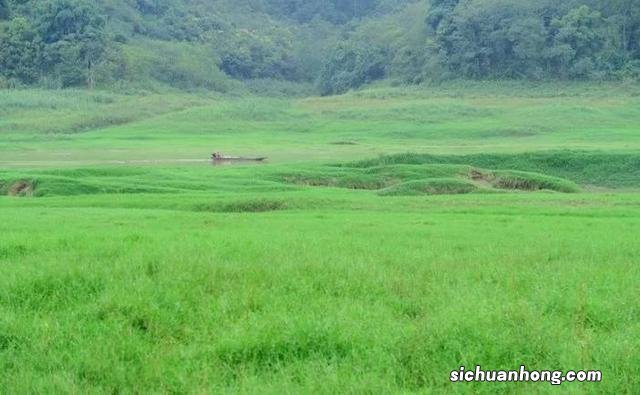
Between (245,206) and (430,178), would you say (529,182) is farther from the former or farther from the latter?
(245,206)

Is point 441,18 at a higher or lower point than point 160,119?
higher

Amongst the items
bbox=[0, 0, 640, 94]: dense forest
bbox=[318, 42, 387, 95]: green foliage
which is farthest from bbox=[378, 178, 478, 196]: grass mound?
bbox=[318, 42, 387, 95]: green foliage

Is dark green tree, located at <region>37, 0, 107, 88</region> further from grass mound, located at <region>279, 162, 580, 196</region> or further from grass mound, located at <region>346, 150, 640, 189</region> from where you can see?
grass mound, located at <region>279, 162, 580, 196</region>

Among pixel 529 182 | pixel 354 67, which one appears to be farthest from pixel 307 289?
pixel 354 67

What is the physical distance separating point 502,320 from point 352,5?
140468 mm

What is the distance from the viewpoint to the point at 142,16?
399 ft

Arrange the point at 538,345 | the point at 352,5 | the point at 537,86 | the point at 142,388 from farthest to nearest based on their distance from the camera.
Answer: the point at 352,5 < the point at 537,86 < the point at 538,345 < the point at 142,388

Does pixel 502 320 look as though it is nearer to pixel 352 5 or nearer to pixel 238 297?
pixel 238 297

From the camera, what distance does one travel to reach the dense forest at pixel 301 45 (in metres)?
88.8

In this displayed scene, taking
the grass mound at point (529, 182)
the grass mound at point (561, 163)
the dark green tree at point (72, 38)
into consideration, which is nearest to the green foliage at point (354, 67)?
the dark green tree at point (72, 38)

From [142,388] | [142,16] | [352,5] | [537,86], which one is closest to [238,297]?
[142,388]

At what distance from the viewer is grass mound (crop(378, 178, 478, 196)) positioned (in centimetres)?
3275

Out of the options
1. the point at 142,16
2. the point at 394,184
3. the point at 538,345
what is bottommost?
the point at 394,184

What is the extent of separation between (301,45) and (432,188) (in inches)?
3830
